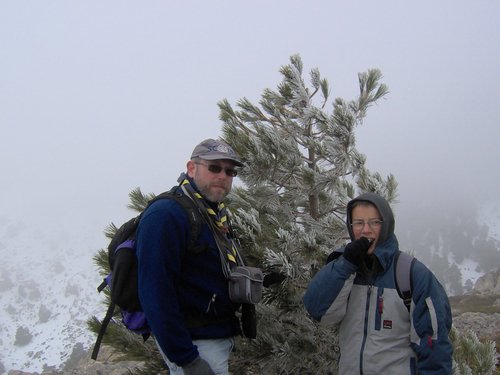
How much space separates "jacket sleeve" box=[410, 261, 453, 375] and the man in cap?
1.26 meters

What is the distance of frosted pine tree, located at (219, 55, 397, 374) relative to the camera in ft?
12.1

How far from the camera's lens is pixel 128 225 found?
2576 mm

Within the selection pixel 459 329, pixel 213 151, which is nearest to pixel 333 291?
pixel 213 151

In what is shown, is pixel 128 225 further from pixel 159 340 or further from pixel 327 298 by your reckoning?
pixel 327 298

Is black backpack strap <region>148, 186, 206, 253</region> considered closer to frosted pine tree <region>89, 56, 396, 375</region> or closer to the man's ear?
the man's ear

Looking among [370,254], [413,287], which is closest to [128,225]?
[370,254]

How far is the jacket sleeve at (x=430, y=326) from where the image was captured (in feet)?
7.60

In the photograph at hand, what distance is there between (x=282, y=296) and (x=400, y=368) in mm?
1459

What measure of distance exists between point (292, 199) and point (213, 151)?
223 centimetres

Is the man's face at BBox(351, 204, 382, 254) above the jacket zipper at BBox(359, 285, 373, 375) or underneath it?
above

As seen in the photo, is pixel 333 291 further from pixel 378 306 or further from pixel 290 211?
pixel 290 211

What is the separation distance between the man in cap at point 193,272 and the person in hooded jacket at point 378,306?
2.33 ft

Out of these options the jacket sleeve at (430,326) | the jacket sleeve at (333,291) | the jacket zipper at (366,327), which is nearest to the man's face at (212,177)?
the jacket sleeve at (333,291)

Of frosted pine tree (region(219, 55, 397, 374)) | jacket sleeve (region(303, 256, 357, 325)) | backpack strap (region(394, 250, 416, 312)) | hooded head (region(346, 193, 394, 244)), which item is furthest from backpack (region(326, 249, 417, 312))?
frosted pine tree (region(219, 55, 397, 374))
